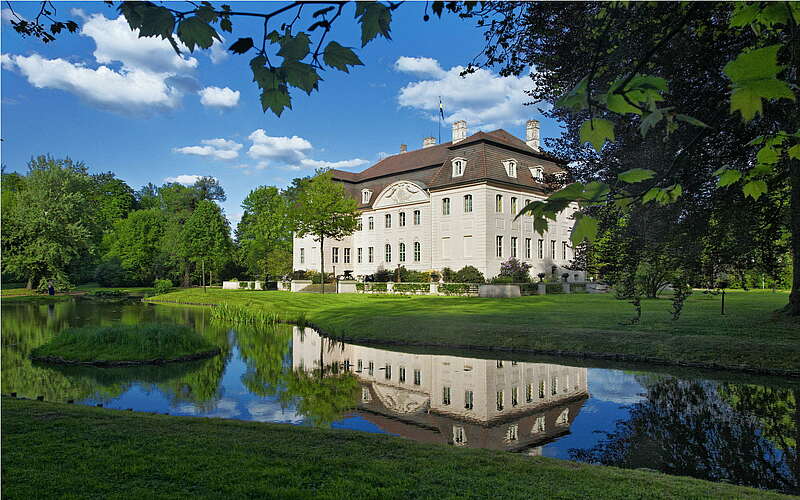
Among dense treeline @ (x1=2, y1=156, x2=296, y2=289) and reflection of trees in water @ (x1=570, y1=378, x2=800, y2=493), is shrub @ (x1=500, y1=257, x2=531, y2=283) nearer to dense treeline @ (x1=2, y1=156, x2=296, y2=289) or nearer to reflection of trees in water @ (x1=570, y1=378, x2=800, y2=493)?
dense treeline @ (x1=2, y1=156, x2=296, y2=289)

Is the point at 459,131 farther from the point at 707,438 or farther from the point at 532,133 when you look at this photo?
the point at 707,438

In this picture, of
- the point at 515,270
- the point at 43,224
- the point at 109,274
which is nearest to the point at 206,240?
the point at 109,274

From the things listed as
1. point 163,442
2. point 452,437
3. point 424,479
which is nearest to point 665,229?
point 452,437

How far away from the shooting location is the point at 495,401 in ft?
32.4

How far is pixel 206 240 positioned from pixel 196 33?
53345mm

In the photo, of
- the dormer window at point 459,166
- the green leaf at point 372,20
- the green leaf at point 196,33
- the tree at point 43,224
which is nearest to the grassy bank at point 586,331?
the green leaf at point 372,20

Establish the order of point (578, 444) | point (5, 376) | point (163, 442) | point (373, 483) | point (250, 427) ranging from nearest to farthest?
point (373, 483), point (163, 442), point (250, 427), point (578, 444), point (5, 376)

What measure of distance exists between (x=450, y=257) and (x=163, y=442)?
34540 mm

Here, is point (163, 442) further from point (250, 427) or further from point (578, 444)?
point (578, 444)

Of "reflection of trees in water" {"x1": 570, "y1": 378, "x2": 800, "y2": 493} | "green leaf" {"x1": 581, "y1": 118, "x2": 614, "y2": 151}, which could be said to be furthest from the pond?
"green leaf" {"x1": 581, "y1": 118, "x2": 614, "y2": 151}

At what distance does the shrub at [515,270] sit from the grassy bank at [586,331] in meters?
9.95

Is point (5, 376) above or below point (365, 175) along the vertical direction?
below

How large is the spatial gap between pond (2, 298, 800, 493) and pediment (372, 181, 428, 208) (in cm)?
2752

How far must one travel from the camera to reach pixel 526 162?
40531mm
